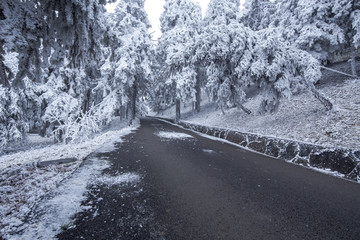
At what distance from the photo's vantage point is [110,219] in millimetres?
2363

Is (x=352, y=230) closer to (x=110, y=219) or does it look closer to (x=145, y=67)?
(x=110, y=219)

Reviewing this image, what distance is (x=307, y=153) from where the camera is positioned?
17.7 feet

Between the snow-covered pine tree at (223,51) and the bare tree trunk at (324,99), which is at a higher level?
the snow-covered pine tree at (223,51)

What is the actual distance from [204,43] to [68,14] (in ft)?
27.9

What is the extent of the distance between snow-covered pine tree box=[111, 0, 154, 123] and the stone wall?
35.5ft

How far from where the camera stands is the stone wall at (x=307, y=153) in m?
4.35

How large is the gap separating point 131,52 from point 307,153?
1412 centimetres

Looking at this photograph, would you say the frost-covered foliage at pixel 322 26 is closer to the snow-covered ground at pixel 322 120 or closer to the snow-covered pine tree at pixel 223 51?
the snow-covered ground at pixel 322 120

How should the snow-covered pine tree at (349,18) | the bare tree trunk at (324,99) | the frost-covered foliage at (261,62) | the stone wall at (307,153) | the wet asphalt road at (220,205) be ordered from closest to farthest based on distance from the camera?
the wet asphalt road at (220,205), the stone wall at (307,153), the frost-covered foliage at (261,62), the bare tree trunk at (324,99), the snow-covered pine tree at (349,18)

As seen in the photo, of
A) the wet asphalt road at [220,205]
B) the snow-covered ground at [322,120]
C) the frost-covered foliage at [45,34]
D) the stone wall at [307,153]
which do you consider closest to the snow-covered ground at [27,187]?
the wet asphalt road at [220,205]

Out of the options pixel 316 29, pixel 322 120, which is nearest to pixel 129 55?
pixel 322 120

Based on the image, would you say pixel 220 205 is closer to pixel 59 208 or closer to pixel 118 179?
pixel 118 179

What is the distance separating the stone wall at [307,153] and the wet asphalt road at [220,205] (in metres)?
0.52

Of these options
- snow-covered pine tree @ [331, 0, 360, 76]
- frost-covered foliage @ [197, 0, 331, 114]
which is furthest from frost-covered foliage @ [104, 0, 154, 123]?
snow-covered pine tree @ [331, 0, 360, 76]
